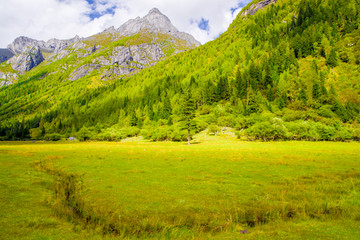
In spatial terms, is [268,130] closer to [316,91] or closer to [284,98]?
[284,98]

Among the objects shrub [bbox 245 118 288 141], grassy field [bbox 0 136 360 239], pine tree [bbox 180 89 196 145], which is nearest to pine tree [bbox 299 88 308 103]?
shrub [bbox 245 118 288 141]

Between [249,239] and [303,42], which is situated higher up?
[303,42]

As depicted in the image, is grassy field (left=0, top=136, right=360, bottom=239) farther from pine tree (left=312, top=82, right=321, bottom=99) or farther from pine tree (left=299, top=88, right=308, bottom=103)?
pine tree (left=312, top=82, right=321, bottom=99)

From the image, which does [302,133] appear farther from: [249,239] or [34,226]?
[34,226]

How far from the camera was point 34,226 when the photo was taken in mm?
8727

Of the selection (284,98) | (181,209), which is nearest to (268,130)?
(284,98)

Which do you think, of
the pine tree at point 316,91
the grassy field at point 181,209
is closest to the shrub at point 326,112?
the pine tree at point 316,91

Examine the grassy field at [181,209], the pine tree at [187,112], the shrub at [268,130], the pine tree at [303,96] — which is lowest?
the grassy field at [181,209]

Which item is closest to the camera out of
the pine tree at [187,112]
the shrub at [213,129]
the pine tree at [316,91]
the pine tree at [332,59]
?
the pine tree at [187,112]

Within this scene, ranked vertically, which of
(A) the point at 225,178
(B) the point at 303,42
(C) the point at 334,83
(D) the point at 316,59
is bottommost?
(A) the point at 225,178

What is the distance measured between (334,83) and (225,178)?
152908 mm

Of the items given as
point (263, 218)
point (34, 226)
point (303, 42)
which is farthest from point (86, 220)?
point (303, 42)

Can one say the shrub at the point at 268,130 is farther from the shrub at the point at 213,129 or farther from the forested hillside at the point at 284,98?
the shrub at the point at 213,129

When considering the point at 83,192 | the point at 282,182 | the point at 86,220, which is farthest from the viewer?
the point at 282,182
